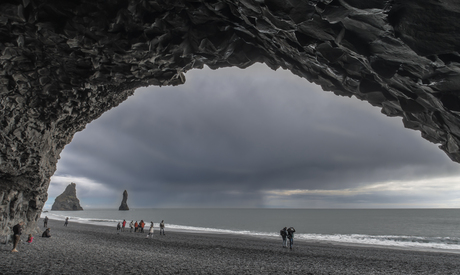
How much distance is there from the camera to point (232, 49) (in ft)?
30.4

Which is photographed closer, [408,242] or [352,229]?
[408,242]

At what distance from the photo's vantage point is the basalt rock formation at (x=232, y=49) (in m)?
4.40

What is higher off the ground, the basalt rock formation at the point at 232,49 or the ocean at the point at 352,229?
the basalt rock formation at the point at 232,49

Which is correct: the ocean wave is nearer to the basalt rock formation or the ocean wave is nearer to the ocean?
the ocean

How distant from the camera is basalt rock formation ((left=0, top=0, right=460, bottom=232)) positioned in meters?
4.40

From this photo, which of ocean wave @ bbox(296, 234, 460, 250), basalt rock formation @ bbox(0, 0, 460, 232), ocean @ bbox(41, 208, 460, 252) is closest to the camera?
basalt rock formation @ bbox(0, 0, 460, 232)

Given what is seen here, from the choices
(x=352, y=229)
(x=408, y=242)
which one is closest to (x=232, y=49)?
(x=408, y=242)

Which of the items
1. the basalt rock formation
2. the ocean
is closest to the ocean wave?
the ocean

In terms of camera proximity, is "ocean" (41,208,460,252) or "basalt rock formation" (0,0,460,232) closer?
"basalt rock formation" (0,0,460,232)

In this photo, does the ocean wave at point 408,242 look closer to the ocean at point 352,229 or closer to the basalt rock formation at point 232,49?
the ocean at point 352,229

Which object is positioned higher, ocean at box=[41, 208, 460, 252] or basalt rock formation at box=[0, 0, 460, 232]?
basalt rock formation at box=[0, 0, 460, 232]

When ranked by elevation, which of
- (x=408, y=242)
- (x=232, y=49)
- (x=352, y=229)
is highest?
(x=232, y=49)

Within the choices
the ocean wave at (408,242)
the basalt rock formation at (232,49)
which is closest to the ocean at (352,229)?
the ocean wave at (408,242)

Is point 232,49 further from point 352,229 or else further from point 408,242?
point 352,229
